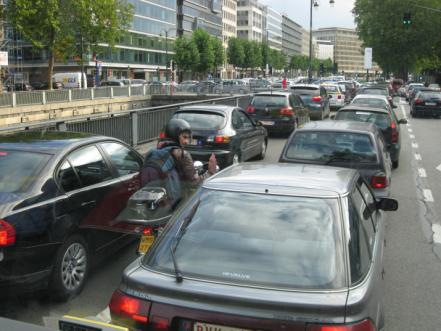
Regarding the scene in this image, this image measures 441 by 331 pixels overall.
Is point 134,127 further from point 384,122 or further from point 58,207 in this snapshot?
point 58,207

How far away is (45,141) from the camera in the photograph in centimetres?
566

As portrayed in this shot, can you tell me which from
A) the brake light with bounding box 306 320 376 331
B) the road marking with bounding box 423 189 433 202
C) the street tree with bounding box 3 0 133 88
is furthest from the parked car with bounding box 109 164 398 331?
the street tree with bounding box 3 0 133 88

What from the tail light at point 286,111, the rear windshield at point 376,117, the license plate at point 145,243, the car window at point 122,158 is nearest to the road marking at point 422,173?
the rear windshield at point 376,117

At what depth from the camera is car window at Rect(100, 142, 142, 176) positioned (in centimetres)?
632

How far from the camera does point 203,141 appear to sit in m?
11.9

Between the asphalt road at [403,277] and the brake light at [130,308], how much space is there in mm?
219

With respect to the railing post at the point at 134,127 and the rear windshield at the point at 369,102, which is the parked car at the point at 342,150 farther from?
the rear windshield at the point at 369,102

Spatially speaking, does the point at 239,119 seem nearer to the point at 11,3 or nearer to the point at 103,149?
the point at 103,149

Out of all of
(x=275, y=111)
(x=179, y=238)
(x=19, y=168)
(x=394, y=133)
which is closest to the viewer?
(x=179, y=238)

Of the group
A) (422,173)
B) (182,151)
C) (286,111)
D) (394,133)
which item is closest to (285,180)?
(182,151)

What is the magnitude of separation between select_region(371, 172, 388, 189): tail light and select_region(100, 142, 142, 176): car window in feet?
10.4

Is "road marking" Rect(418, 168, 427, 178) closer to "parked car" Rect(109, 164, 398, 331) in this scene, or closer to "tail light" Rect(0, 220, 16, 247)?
"parked car" Rect(109, 164, 398, 331)

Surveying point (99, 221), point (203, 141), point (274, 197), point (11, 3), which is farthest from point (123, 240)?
point (11, 3)

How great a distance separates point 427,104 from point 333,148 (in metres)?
26.0
